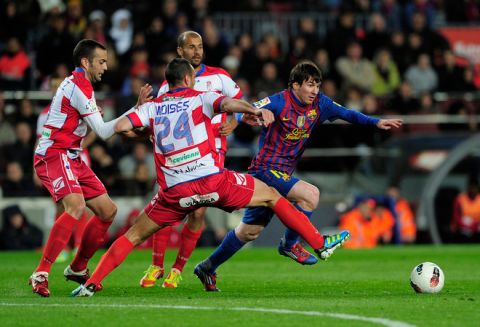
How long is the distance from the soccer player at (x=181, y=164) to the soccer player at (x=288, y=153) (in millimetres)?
930

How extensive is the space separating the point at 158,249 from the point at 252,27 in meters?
13.5

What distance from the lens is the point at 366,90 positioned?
73.1 feet

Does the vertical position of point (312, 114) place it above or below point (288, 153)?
above

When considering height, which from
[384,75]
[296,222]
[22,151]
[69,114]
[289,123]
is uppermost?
[69,114]

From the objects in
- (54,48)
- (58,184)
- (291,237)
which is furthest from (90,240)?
(54,48)

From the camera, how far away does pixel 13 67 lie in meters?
20.5

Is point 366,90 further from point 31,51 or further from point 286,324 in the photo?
point 286,324

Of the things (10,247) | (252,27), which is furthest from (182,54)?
(252,27)

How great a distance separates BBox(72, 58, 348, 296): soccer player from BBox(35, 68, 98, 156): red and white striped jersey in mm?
752

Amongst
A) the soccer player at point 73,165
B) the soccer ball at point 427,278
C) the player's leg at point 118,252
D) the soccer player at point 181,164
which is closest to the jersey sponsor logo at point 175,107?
the soccer player at point 181,164

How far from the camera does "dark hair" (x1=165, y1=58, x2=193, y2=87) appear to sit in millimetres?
9672

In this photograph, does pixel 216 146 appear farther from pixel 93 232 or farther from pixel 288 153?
pixel 93 232

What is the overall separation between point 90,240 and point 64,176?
0.67 m

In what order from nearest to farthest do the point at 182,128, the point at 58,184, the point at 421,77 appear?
the point at 182,128 → the point at 58,184 → the point at 421,77
